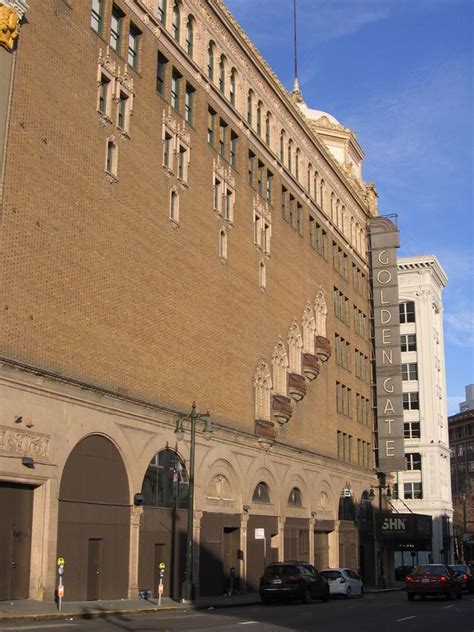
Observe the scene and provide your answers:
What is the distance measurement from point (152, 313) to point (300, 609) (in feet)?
42.0

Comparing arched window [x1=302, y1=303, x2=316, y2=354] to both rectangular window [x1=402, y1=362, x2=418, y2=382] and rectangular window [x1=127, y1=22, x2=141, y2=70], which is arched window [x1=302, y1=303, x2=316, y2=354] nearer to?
rectangular window [x1=127, y1=22, x2=141, y2=70]

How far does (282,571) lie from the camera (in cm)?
3312

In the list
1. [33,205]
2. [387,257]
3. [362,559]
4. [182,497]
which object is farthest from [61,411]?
[387,257]

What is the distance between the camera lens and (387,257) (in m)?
70.6

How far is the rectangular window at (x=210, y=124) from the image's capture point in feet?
136

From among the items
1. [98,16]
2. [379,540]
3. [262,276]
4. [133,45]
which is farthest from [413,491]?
[98,16]

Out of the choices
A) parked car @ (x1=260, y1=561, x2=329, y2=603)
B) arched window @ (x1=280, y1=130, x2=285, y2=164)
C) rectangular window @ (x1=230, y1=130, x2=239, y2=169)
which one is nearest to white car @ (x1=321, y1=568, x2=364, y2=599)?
parked car @ (x1=260, y1=561, x2=329, y2=603)

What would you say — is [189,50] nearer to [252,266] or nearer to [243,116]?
[243,116]

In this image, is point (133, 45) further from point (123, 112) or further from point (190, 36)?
point (190, 36)

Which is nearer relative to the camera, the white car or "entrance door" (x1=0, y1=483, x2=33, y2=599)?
"entrance door" (x1=0, y1=483, x2=33, y2=599)

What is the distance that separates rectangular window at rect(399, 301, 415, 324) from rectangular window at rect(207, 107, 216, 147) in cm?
5698

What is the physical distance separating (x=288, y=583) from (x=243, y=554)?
8.04 metres

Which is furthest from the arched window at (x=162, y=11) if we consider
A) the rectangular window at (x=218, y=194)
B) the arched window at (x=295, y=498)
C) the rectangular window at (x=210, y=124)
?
the arched window at (x=295, y=498)

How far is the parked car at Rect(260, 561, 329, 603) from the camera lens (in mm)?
32656
